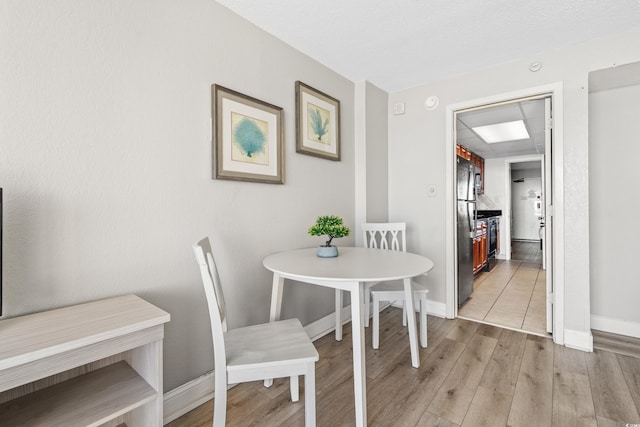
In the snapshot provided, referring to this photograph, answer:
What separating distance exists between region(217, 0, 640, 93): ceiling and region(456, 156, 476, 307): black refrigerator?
105 centimetres

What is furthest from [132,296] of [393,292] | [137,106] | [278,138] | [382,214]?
[382,214]

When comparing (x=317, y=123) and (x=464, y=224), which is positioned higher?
(x=317, y=123)

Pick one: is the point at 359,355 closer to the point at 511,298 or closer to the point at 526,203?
Result: the point at 511,298

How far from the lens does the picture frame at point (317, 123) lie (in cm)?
226

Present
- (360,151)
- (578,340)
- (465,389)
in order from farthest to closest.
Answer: (360,151) < (578,340) < (465,389)

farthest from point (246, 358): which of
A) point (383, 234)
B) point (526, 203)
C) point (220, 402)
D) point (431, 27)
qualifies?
point (526, 203)

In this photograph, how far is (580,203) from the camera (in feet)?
7.34

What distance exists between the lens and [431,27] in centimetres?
203

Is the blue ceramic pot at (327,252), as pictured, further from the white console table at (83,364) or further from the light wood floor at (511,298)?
the light wood floor at (511,298)

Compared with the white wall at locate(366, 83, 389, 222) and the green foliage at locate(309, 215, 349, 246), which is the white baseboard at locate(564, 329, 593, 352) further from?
the green foliage at locate(309, 215, 349, 246)

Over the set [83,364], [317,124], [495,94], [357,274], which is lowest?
[83,364]

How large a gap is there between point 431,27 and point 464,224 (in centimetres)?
197

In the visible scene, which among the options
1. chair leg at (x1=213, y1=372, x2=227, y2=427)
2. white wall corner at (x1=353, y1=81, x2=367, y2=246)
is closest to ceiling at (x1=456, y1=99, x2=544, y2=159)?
white wall corner at (x1=353, y1=81, x2=367, y2=246)

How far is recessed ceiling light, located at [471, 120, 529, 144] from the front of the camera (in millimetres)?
3994
